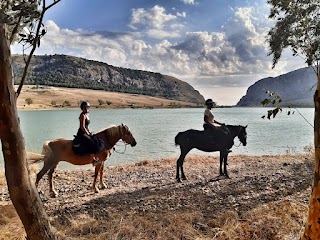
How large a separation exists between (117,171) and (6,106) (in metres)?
9.96

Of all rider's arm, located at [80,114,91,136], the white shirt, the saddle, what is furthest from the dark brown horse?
rider's arm, located at [80,114,91,136]

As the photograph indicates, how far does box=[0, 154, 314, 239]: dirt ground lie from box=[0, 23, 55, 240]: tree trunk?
203cm

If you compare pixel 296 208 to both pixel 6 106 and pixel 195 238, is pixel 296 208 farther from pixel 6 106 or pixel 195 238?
pixel 6 106

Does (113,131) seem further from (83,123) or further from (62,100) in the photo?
(62,100)

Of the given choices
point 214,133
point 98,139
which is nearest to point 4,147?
point 98,139

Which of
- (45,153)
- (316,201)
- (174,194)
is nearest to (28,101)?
(45,153)

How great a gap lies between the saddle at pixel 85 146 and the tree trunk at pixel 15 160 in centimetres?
486

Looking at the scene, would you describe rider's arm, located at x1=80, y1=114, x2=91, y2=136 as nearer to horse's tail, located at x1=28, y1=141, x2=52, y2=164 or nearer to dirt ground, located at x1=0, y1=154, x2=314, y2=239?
horse's tail, located at x1=28, y1=141, x2=52, y2=164

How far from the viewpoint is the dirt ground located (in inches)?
262

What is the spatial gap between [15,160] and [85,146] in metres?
5.19

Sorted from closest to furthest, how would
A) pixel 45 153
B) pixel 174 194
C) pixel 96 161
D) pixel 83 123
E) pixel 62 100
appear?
1. pixel 174 194
2. pixel 83 123
3. pixel 45 153
4. pixel 96 161
5. pixel 62 100

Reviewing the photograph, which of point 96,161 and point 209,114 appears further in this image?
point 209,114

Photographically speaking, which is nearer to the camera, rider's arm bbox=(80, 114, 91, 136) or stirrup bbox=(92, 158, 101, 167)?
rider's arm bbox=(80, 114, 91, 136)

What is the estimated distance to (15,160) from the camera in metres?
3.49
